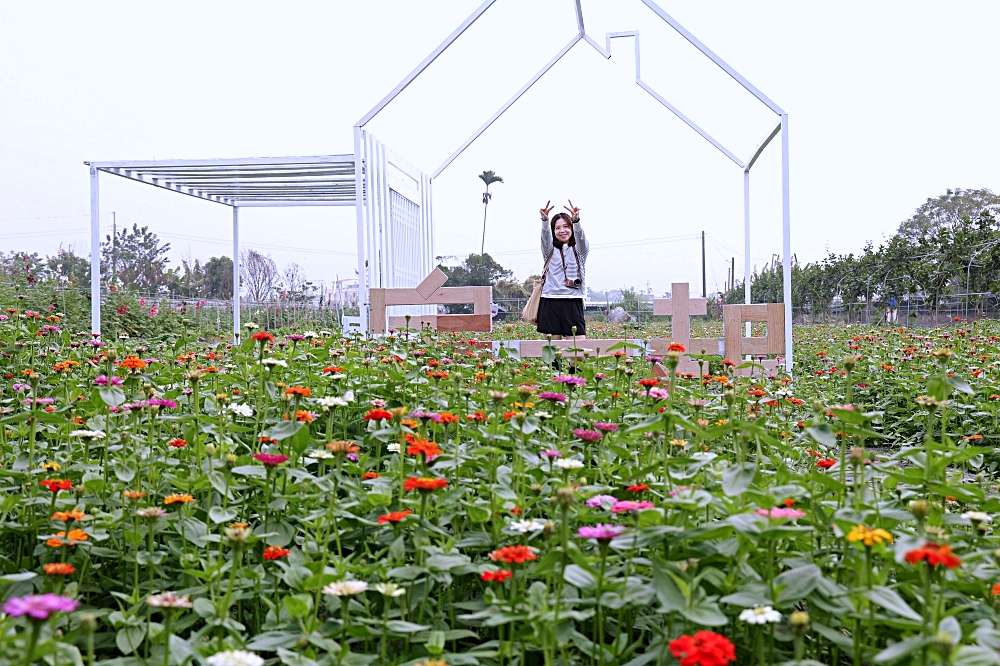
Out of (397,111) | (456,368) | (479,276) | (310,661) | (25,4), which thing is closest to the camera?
(310,661)

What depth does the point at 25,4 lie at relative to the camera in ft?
48.7

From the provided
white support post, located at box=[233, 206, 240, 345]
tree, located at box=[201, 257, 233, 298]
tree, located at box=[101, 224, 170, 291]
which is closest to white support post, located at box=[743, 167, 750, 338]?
white support post, located at box=[233, 206, 240, 345]

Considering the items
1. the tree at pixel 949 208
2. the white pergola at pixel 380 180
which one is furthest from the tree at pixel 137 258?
the tree at pixel 949 208

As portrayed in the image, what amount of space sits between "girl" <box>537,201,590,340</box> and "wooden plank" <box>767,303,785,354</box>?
4.50ft

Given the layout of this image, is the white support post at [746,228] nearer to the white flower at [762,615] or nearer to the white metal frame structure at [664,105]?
the white metal frame structure at [664,105]

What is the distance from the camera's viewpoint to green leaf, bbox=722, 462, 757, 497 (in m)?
1.17

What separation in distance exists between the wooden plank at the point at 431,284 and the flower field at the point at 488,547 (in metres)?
3.56

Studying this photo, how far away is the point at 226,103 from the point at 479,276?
14.2m

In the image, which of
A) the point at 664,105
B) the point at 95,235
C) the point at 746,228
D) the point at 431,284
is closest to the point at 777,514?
the point at 431,284

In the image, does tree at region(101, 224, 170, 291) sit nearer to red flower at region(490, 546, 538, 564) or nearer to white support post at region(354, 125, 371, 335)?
white support post at region(354, 125, 371, 335)

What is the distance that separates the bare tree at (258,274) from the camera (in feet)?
66.4

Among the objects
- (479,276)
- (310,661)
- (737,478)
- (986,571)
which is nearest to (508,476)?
(737,478)

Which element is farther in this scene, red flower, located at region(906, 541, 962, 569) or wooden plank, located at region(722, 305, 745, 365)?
wooden plank, located at region(722, 305, 745, 365)

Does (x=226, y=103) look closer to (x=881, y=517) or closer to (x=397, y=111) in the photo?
(x=397, y=111)
